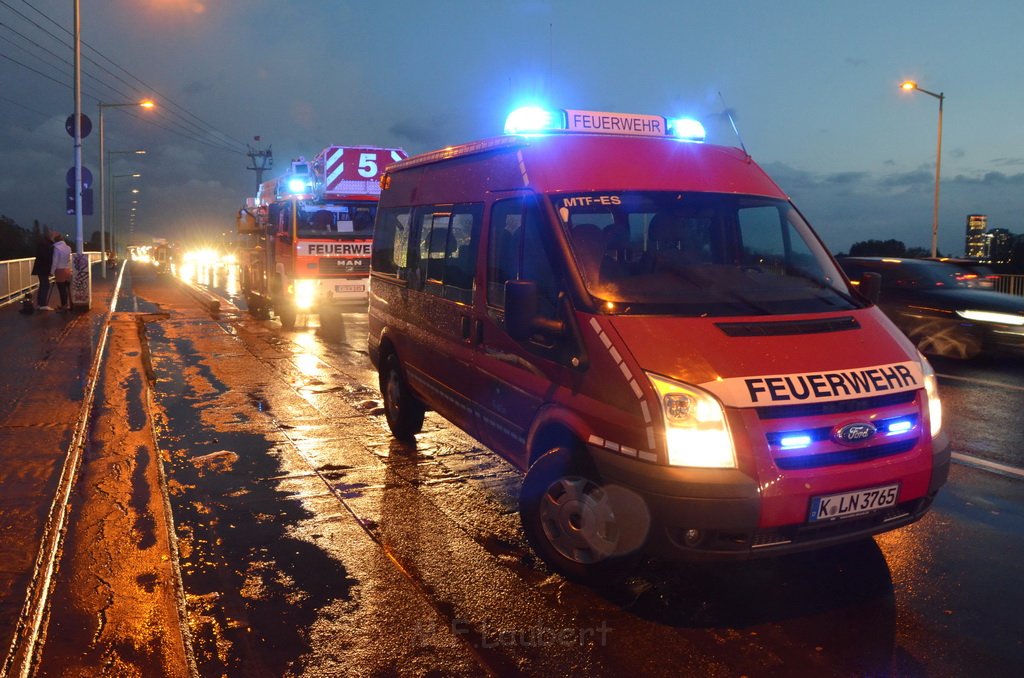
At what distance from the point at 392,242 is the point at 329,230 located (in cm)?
886

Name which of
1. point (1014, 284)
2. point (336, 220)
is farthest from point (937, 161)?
point (336, 220)

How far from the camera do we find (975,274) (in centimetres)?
1334

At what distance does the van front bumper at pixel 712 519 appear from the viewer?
372cm

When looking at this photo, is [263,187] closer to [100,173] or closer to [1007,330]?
[1007,330]

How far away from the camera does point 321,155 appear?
1591 centimetres

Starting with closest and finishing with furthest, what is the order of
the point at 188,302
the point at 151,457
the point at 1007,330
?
the point at 151,457, the point at 1007,330, the point at 188,302

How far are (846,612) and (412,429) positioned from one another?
13.8 ft

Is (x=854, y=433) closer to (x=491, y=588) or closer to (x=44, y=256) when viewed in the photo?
(x=491, y=588)

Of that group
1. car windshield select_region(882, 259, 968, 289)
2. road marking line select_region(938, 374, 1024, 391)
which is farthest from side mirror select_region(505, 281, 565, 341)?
car windshield select_region(882, 259, 968, 289)

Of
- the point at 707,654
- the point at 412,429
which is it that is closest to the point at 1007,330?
the point at 412,429

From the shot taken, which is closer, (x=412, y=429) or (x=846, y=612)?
(x=846, y=612)

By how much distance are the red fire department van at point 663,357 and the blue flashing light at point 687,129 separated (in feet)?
0.13

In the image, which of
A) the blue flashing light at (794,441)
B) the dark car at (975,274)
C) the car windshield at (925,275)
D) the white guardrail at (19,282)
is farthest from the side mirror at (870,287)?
the white guardrail at (19,282)

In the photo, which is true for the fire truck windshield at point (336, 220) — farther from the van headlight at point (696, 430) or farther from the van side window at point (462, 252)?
the van headlight at point (696, 430)
